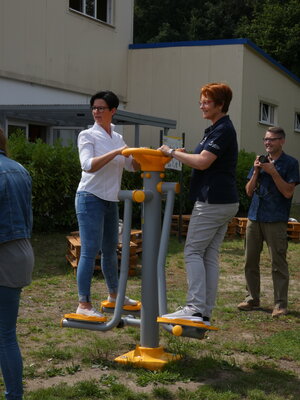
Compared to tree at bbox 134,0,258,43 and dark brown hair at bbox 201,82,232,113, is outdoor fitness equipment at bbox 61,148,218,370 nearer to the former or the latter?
dark brown hair at bbox 201,82,232,113

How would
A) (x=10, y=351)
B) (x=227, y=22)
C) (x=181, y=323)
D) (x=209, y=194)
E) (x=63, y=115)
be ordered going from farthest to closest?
1. (x=227, y=22)
2. (x=63, y=115)
3. (x=209, y=194)
4. (x=181, y=323)
5. (x=10, y=351)

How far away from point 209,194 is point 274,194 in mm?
2078

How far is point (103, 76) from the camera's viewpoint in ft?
58.6

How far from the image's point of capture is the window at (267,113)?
2092cm

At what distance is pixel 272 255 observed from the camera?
20.8 feet

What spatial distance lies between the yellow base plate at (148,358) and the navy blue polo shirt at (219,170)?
1.20 metres

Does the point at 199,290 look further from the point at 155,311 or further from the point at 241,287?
the point at 241,287

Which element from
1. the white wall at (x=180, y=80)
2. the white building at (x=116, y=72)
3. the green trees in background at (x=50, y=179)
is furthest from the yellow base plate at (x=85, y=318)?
the white wall at (x=180, y=80)

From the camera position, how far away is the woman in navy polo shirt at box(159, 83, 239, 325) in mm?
4293

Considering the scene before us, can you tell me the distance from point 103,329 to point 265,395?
1294 mm

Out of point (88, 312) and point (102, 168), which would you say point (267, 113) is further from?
point (88, 312)

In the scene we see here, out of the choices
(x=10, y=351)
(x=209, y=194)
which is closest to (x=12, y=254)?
(x=10, y=351)

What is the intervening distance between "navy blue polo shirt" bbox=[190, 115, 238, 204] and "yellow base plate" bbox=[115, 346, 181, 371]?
1.20 metres

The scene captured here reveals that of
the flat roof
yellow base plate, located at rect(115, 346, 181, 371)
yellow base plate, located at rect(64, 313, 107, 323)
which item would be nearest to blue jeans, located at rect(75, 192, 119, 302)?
yellow base plate, located at rect(64, 313, 107, 323)
